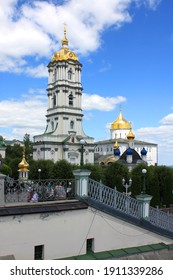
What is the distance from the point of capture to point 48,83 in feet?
245

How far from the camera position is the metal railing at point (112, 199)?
1208 cm

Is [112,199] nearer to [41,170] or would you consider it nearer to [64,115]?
[41,170]

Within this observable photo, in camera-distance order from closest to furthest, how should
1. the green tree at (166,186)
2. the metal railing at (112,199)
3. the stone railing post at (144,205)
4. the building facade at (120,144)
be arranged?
the metal railing at (112,199), the stone railing post at (144,205), the green tree at (166,186), the building facade at (120,144)

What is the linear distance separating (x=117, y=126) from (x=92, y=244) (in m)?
91.7

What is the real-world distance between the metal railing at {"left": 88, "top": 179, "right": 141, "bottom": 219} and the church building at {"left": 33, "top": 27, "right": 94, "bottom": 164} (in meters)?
54.7

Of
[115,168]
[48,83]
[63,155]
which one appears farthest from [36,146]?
[115,168]

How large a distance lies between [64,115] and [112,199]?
5808cm

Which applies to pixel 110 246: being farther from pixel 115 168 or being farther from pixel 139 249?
pixel 115 168

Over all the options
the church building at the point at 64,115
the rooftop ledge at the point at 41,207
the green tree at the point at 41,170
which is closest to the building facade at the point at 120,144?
the church building at the point at 64,115

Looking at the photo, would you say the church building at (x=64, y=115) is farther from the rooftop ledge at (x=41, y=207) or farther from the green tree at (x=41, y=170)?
the rooftop ledge at (x=41, y=207)

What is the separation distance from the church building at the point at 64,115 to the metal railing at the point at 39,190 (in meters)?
54.7

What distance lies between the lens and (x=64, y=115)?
69.7 meters

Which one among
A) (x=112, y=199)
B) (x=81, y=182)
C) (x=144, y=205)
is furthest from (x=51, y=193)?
(x=144, y=205)

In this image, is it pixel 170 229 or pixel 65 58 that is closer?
pixel 170 229
